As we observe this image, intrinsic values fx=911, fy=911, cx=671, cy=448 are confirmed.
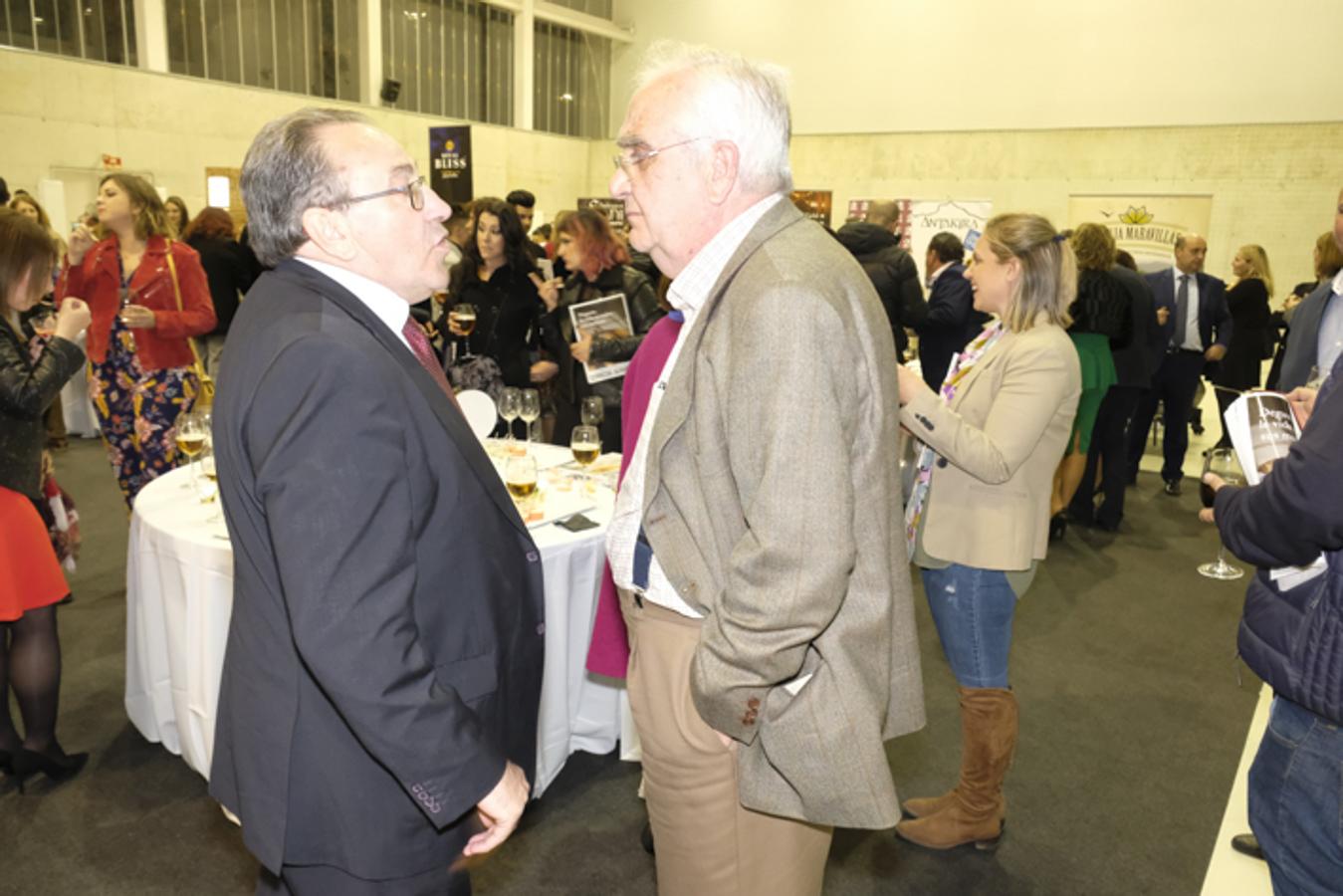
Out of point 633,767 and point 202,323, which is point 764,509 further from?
point 202,323

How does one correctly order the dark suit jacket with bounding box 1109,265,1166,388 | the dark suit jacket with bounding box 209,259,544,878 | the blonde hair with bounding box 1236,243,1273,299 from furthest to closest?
the blonde hair with bounding box 1236,243,1273,299 → the dark suit jacket with bounding box 1109,265,1166,388 → the dark suit jacket with bounding box 209,259,544,878

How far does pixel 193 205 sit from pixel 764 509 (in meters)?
12.4

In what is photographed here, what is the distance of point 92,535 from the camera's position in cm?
496

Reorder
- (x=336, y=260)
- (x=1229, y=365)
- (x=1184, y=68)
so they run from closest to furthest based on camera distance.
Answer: (x=336, y=260) < (x=1229, y=365) < (x=1184, y=68)

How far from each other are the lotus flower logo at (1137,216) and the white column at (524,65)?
960 centimetres

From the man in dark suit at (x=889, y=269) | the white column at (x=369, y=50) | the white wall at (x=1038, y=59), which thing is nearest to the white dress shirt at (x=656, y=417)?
the man in dark suit at (x=889, y=269)

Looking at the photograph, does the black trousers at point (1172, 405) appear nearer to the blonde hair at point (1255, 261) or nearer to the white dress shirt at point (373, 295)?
the blonde hair at point (1255, 261)

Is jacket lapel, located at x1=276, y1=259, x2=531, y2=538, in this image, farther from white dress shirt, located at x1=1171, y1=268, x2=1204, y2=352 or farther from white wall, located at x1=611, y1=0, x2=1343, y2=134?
white wall, located at x1=611, y1=0, x2=1343, y2=134

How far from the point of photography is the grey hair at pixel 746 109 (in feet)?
4.20

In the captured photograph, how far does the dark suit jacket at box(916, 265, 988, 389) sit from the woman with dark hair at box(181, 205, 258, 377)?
4.47m

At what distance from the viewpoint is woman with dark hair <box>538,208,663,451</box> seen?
4.02m

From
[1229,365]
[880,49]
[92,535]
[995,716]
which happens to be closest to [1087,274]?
[1229,365]

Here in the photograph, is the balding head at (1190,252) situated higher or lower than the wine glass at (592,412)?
higher

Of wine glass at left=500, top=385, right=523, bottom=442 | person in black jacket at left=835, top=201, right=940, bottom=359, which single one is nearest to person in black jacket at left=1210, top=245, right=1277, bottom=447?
→ person in black jacket at left=835, top=201, right=940, bottom=359
